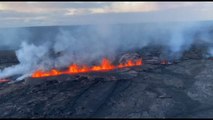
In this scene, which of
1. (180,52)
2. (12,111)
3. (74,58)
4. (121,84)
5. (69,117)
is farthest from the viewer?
(180,52)

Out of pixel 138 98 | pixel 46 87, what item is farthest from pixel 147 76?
pixel 46 87

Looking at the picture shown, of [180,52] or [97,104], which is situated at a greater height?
[97,104]

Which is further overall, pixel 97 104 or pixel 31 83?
pixel 31 83

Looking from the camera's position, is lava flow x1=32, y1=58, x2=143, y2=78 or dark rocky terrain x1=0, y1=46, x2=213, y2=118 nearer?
dark rocky terrain x1=0, y1=46, x2=213, y2=118

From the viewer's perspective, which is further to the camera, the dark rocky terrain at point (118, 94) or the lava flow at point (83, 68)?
the lava flow at point (83, 68)

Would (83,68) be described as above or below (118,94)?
below

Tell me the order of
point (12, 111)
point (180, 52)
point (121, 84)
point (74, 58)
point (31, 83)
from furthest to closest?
point (180, 52) → point (74, 58) → point (31, 83) → point (121, 84) → point (12, 111)

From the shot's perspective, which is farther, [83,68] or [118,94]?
[83,68]

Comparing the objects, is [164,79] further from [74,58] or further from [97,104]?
[74,58]
